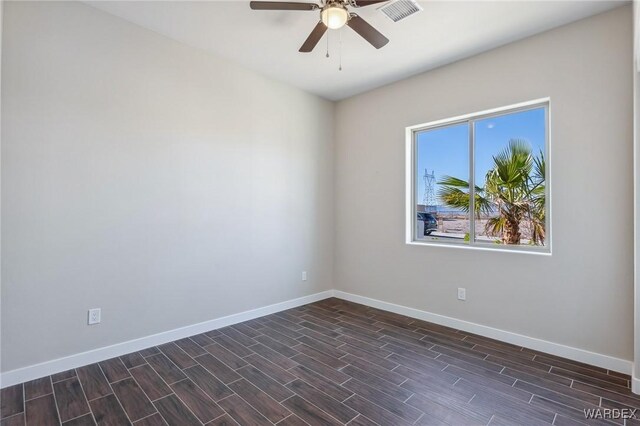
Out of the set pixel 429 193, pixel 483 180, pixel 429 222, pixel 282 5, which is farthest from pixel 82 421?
pixel 483 180

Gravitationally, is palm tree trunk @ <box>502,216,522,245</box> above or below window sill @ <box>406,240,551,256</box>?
above

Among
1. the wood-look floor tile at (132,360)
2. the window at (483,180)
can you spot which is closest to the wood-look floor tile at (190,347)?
the wood-look floor tile at (132,360)

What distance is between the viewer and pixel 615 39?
7.96 ft

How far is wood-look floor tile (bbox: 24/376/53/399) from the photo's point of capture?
207cm

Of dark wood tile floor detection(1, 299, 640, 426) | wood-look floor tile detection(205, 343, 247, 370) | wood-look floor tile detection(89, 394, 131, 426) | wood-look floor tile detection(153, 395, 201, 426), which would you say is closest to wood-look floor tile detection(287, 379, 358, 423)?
dark wood tile floor detection(1, 299, 640, 426)

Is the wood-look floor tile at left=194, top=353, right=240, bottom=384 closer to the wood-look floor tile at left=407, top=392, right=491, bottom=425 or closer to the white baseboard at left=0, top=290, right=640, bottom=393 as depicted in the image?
the white baseboard at left=0, top=290, right=640, bottom=393

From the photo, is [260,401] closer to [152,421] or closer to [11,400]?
[152,421]

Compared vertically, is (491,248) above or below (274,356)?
above

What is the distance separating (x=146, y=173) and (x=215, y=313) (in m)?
1.59

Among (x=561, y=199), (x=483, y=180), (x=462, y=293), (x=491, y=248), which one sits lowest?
(x=462, y=293)

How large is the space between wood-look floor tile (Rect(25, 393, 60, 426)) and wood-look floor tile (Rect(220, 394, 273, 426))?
3.18ft

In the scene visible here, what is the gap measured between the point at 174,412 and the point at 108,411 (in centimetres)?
42

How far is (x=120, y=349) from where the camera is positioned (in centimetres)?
263

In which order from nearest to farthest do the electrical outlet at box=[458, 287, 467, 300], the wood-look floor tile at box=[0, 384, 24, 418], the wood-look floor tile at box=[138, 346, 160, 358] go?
1. the wood-look floor tile at box=[0, 384, 24, 418]
2. the wood-look floor tile at box=[138, 346, 160, 358]
3. the electrical outlet at box=[458, 287, 467, 300]
